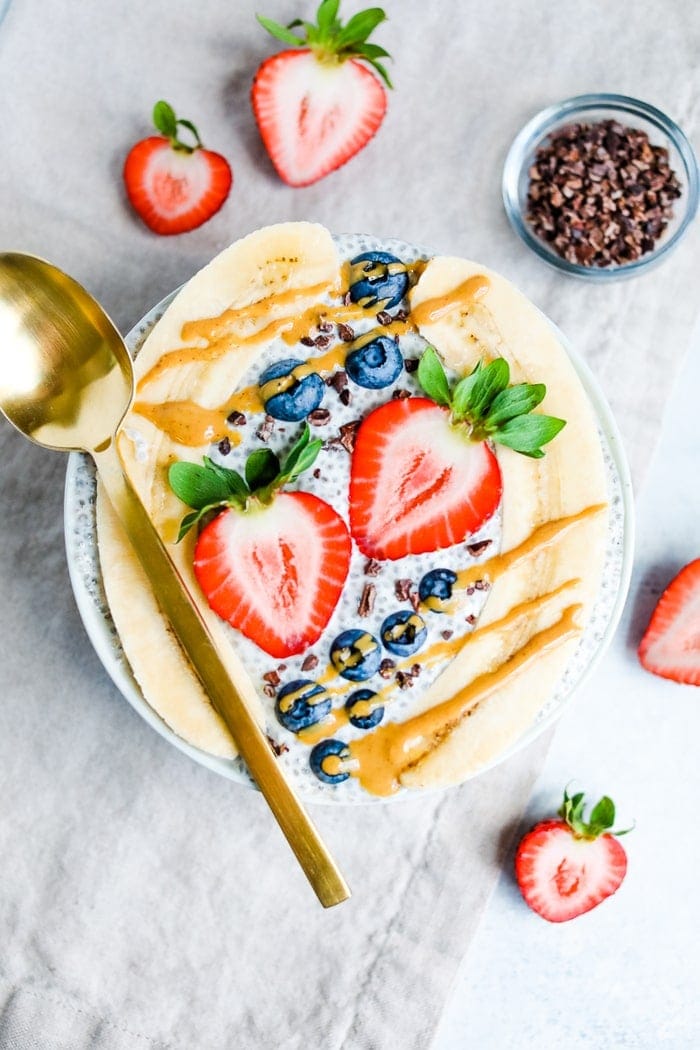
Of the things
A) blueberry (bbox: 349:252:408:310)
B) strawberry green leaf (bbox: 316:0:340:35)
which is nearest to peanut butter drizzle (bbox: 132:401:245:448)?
blueberry (bbox: 349:252:408:310)

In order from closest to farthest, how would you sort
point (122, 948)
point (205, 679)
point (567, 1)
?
point (205, 679), point (122, 948), point (567, 1)

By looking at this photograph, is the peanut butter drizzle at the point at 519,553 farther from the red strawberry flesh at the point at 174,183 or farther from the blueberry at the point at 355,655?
the red strawberry flesh at the point at 174,183

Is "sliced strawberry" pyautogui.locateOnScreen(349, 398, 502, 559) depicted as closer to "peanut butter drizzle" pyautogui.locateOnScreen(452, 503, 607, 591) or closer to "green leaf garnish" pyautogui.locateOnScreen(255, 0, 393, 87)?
"peanut butter drizzle" pyautogui.locateOnScreen(452, 503, 607, 591)

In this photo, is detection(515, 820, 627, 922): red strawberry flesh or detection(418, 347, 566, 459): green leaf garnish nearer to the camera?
detection(418, 347, 566, 459): green leaf garnish

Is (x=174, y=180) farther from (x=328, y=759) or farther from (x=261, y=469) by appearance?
(x=328, y=759)

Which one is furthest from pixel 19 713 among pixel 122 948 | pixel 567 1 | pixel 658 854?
pixel 567 1

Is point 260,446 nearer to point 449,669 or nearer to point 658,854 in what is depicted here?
point 449,669

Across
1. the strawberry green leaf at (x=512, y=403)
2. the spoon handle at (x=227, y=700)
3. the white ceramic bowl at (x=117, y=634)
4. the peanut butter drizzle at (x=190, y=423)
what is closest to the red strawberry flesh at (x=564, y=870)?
the white ceramic bowl at (x=117, y=634)
